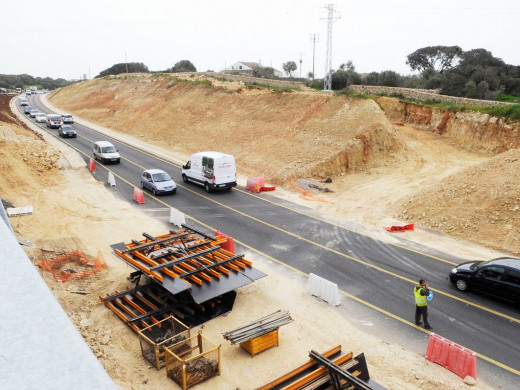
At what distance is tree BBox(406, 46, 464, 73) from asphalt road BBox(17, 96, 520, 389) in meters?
76.9

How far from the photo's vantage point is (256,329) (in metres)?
10.9

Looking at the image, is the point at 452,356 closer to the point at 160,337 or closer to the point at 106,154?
the point at 160,337

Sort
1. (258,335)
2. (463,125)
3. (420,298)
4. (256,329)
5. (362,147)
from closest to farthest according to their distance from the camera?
(258,335)
(256,329)
(420,298)
(362,147)
(463,125)

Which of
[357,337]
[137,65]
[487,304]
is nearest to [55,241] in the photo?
[357,337]

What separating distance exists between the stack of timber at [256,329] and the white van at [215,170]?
15.2m

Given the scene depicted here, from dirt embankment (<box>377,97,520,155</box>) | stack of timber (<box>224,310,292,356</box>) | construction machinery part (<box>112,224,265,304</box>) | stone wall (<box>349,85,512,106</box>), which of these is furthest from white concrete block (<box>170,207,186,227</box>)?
A: stone wall (<box>349,85,512,106</box>)

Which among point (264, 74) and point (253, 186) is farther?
point (264, 74)

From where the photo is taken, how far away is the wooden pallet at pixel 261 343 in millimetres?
10781

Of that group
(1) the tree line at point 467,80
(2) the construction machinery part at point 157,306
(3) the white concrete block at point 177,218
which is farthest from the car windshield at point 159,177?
(1) the tree line at point 467,80

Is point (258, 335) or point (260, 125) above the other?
point (260, 125)

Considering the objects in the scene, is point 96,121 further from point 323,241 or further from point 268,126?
point 323,241

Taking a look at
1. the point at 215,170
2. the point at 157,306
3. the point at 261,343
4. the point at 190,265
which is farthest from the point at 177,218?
the point at 261,343

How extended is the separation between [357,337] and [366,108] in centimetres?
2646

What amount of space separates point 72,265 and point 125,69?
11895 cm
